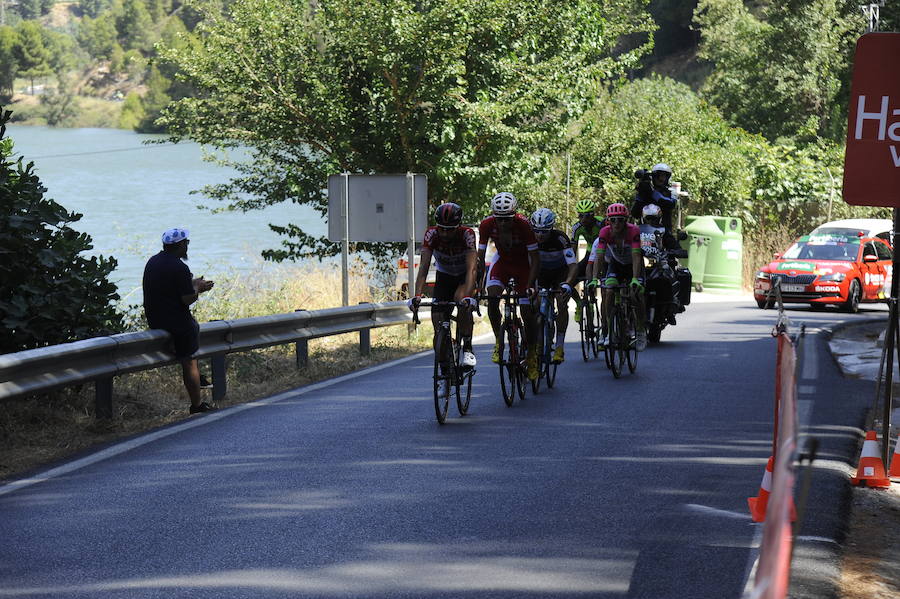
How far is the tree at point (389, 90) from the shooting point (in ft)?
77.0

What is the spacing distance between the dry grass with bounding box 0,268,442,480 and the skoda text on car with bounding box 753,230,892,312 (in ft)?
32.1

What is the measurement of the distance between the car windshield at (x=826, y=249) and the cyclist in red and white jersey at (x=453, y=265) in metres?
19.2

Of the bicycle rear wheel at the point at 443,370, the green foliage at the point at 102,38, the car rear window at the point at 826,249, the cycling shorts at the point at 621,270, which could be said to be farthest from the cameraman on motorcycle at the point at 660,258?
the green foliage at the point at 102,38

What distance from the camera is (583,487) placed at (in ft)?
25.4

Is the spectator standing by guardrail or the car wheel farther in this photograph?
the car wheel

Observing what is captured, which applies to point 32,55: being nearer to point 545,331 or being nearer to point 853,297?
point 853,297

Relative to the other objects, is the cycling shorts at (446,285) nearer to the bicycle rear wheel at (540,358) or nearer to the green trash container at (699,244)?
the bicycle rear wheel at (540,358)

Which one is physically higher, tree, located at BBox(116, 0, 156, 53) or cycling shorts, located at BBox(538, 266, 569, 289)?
tree, located at BBox(116, 0, 156, 53)

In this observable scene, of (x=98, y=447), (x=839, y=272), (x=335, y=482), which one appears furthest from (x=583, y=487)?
(x=839, y=272)

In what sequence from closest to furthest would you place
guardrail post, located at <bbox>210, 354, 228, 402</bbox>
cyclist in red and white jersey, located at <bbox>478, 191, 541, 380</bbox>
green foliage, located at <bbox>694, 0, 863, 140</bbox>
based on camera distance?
1. cyclist in red and white jersey, located at <bbox>478, 191, 541, 380</bbox>
2. guardrail post, located at <bbox>210, 354, 228, 402</bbox>
3. green foliage, located at <bbox>694, 0, 863, 140</bbox>

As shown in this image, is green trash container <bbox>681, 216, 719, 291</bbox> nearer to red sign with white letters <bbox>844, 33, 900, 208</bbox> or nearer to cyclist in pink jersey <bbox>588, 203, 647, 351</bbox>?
cyclist in pink jersey <bbox>588, 203, 647, 351</bbox>

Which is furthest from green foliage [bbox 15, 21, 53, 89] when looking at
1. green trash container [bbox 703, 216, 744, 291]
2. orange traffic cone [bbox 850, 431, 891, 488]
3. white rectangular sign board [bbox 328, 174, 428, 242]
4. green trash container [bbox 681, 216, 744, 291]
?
orange traffic cone [bbox 850, 431, 891, 488]

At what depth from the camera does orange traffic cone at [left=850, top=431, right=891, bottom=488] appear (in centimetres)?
793

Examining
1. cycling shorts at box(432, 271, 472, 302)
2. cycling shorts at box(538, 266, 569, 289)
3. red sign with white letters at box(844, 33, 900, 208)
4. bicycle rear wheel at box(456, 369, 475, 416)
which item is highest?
red sign with white letters at box(844, 33, 900, 208)
